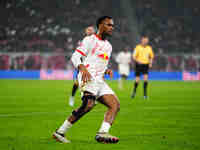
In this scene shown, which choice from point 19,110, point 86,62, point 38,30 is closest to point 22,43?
point 38,30

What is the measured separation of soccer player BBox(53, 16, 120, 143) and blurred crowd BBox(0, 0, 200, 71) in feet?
108

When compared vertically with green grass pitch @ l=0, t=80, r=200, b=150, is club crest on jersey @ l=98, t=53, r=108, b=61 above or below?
above

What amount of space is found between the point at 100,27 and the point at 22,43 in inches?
1472

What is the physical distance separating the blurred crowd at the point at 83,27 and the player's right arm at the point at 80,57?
33205mm

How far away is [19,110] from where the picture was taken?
41.0 ft

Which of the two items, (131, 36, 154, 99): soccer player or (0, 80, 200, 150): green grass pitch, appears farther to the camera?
(131, 36, 154, 99): soccer player

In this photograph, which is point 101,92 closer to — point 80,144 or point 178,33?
point 80,144

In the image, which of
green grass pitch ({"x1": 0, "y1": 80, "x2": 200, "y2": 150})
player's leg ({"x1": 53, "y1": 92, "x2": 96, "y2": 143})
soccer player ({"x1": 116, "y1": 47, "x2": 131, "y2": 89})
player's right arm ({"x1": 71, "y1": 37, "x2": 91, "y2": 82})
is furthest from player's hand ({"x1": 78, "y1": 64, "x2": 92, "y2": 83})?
soccer player ({"x1": 116, "y1": 47, "x2": 131, "y2": 89})

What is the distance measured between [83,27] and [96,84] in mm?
38710

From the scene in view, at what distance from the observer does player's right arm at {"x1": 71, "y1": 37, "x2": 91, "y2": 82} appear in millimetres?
6504

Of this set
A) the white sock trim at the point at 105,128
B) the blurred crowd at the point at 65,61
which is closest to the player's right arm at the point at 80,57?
the white sock trim at the point at 105,128

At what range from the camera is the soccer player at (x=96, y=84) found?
6.70 m

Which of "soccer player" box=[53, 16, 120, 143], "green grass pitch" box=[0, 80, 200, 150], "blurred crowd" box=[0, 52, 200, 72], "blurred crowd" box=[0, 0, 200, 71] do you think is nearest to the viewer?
"green grass pitch" box=[0, 80, 200, 150]

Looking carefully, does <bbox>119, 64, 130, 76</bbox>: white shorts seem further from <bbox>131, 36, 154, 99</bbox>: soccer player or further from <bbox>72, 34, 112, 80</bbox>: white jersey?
<bbox>72, 34, 112, 80</bbox>: white jersey
